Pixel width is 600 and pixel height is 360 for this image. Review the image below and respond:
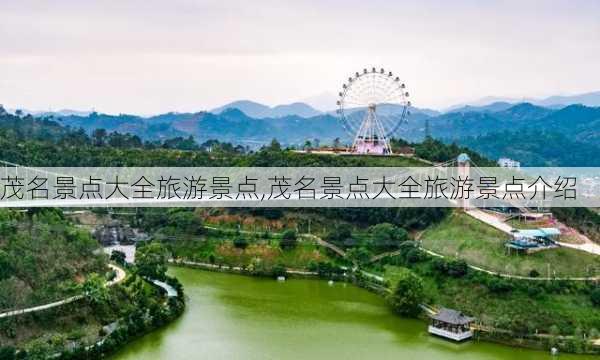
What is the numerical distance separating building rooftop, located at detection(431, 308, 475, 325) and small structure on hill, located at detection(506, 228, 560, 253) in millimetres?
2688

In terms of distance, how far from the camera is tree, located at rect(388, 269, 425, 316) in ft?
51.9

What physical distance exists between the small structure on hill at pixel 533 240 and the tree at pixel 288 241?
6298 millimetres

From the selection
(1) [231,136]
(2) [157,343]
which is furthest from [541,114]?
(2) [157,343]

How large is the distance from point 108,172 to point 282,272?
395 inches

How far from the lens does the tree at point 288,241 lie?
67.1 feet

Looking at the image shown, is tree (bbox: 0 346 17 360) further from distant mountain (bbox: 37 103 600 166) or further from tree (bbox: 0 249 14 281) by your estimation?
distant mountain (bbox: 37 103 600 166)

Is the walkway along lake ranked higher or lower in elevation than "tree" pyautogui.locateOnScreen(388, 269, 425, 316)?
lower

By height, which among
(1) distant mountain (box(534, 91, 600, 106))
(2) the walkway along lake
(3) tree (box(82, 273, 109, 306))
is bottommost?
(2) the walkway along lake

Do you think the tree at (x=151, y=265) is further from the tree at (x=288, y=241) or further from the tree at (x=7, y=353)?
the tree at (x=7, y=353)

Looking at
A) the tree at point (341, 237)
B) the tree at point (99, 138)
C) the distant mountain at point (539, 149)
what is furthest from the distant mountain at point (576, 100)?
the tree at point (341, 237)

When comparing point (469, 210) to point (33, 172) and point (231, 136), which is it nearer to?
point (33, 172)

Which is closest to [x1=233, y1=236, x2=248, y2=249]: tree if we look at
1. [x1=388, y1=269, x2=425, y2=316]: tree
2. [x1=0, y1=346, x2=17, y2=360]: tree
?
[x1=388, y1=269, x2=425, y2=316]: tree

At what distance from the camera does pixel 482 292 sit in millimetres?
15766

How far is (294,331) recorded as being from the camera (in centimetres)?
1484
